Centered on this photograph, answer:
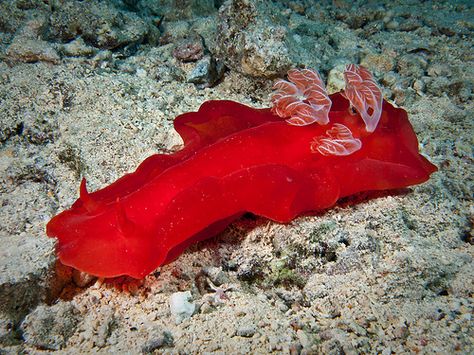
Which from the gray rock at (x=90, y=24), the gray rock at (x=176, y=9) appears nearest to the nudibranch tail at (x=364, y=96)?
the gray rock at (x=90, y=24)

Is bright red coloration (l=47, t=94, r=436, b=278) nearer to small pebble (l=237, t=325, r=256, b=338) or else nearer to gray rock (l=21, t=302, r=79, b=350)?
gray rock (l=21, t=302, r=79, b=350)

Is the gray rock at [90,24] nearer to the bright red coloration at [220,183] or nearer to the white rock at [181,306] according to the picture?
the bright red coloration at [220,183]

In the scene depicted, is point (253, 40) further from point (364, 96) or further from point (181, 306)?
point (181, 306)

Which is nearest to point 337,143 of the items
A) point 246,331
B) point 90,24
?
point 246,331

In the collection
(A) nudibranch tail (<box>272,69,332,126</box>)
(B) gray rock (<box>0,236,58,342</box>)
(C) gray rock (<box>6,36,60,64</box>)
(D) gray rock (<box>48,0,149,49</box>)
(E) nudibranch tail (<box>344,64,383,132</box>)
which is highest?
(E) nudibranch tail (<box>344,64,383,132</box>)

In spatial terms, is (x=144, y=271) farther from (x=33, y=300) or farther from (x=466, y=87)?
(x=466, y=87)

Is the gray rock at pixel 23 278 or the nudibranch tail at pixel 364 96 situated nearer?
the gray rock at pixel 23 278

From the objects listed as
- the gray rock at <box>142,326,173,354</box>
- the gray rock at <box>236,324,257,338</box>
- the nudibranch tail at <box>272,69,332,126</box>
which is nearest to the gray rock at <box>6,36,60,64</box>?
the nudibranch tail at <box>272,69,332,126</box>

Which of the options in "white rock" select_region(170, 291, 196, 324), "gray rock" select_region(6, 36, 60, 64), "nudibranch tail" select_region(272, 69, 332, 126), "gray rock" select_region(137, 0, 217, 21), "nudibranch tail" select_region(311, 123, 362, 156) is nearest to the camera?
"white rock" select_region(170, 291, 196, 324)
